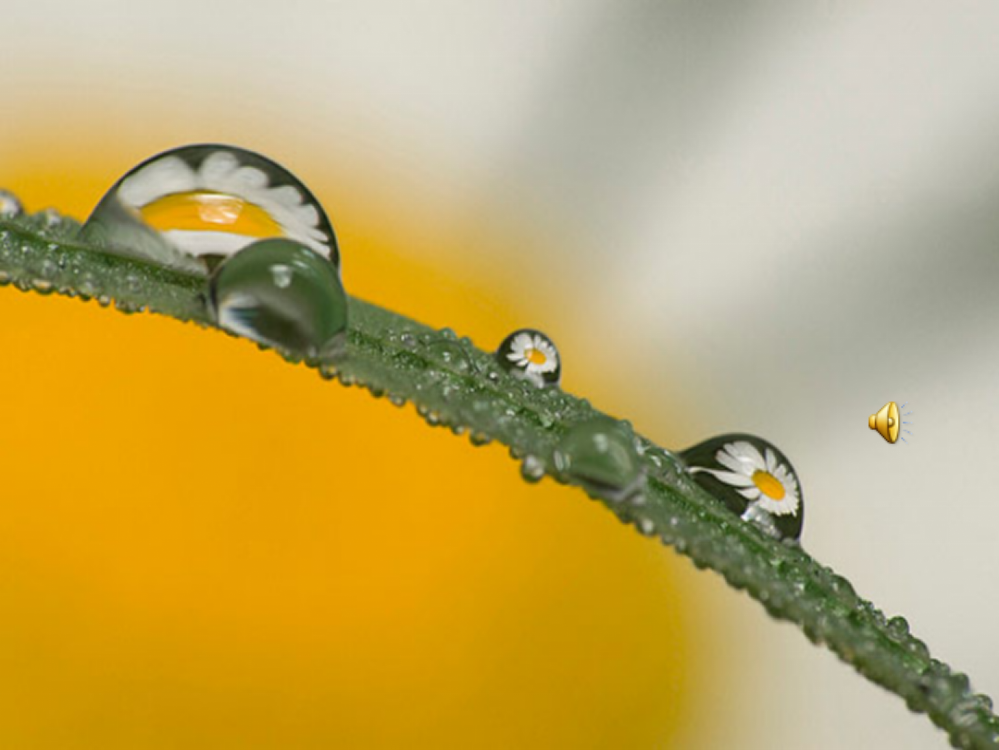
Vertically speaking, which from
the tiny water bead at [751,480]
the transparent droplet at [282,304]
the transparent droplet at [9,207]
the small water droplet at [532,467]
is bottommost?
the small water droplet at [532,467]

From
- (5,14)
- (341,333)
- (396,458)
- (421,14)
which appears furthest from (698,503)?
(5,14)

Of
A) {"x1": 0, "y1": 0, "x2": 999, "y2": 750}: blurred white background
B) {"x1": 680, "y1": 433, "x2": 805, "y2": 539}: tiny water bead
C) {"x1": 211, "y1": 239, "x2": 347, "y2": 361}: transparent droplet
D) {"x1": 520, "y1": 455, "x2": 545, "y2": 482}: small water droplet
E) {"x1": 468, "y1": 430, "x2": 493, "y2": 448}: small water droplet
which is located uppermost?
{"x1": 0, "y1": 0, "x2": 999, "y2": 750}: blurred white background

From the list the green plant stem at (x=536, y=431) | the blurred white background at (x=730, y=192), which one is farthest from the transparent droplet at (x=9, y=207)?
the blurred white background at (x=730, y=192)

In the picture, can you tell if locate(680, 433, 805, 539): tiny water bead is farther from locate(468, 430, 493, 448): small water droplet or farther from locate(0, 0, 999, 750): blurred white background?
locate(0, 0, 999, 750): blurred white background

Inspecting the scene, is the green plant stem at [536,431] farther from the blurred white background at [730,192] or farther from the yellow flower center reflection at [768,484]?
the blurred white background at [730,192]

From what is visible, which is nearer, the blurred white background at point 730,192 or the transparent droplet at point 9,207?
the transparent droplet at point 9,207

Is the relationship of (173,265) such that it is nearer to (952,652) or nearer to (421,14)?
(952,652)

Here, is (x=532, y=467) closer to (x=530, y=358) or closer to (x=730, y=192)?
(x=530, y=358)

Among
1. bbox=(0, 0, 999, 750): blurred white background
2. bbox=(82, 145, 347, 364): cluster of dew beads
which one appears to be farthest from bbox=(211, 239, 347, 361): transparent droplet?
bbox=(0, 0, 999, 750): blurred white background
